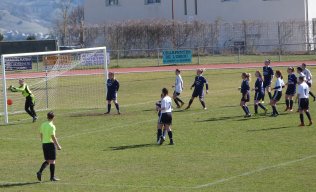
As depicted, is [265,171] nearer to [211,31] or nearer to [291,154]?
[291,154]

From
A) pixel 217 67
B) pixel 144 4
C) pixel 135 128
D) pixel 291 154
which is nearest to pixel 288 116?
pixel 135 128

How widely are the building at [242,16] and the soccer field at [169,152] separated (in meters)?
39.6

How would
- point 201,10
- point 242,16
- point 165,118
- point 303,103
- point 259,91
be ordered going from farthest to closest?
point 201,10 < point 242,16 < point 259,91 < point 303,103 < point 165,118

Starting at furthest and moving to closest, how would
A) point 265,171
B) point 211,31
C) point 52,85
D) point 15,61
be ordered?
point 211,31 < point 15,61 < point 52,85 < point 265,171

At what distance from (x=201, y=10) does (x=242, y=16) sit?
17.3 feet

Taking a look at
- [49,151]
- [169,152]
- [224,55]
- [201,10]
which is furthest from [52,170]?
[201,10]

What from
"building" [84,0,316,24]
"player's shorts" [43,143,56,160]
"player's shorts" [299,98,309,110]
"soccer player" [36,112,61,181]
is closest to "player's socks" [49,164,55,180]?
"soccer player" [36,112,61,181]

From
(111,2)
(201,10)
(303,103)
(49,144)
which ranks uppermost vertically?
(111,2)

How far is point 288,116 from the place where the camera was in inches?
1277

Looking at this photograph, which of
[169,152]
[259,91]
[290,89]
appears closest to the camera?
[169,152]

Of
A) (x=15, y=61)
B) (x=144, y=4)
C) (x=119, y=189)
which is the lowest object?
(x=119, y=189)

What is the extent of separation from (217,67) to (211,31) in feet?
67.1

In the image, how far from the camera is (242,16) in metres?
84.1

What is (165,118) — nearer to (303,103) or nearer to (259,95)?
(303,103)
